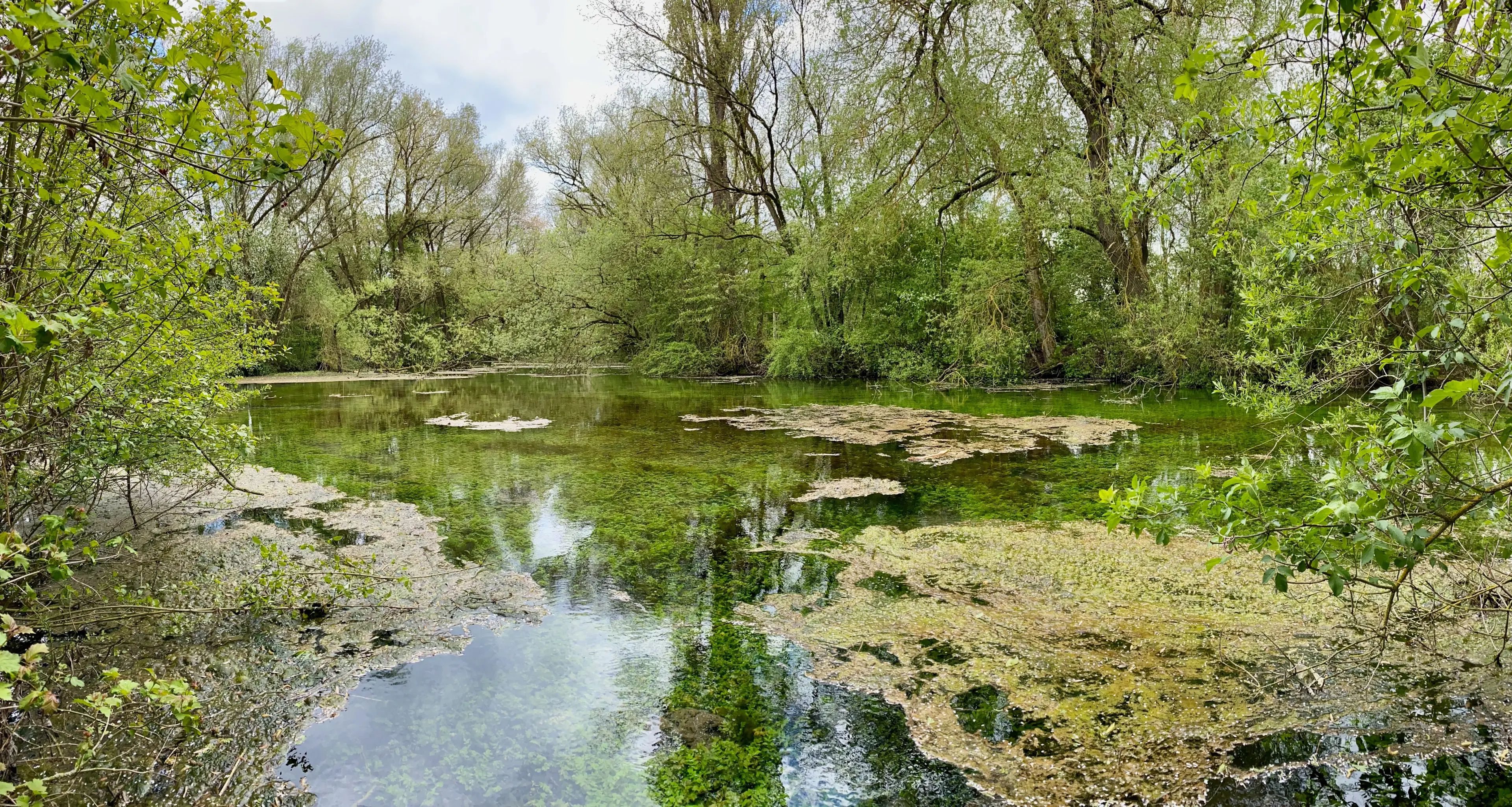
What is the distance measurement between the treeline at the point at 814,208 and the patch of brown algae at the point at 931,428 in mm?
2685

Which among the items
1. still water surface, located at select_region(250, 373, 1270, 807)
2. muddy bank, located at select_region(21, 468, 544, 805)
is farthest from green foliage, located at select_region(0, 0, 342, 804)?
still water surface, located at select_region(250, 373, 1270, 807)

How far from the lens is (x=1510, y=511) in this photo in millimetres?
2166

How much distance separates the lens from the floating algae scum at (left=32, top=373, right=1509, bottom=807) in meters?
2.42

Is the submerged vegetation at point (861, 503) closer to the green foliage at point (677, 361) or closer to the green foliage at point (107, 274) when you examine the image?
the green foliage at point (107, 274)

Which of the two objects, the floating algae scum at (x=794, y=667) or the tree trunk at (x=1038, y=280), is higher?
the tree trunk at (x=1038, y=280)

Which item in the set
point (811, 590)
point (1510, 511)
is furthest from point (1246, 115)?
point (811, 590)

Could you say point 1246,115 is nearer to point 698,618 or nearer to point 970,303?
point 698,618

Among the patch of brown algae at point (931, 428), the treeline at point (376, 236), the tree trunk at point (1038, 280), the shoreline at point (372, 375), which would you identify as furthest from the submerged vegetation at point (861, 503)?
the treeline at point (376, 236)

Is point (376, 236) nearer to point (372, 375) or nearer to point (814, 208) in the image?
point (372, 375)

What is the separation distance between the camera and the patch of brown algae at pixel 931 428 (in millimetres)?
8312

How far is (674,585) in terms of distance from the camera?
4301mm

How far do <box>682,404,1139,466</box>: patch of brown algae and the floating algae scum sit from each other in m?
1.80

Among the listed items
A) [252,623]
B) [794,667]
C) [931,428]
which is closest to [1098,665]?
[794,667]

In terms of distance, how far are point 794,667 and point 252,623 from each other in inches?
103
